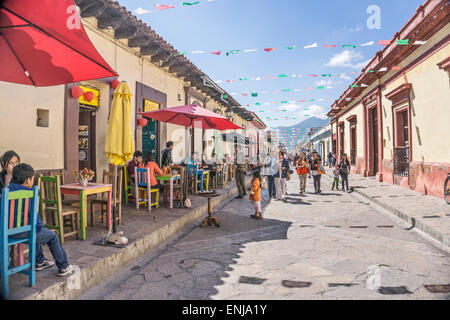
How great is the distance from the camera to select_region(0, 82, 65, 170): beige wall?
4.51 m

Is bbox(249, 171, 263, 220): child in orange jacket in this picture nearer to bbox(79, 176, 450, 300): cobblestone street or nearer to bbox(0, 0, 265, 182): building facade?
bbox(79, 176, 450, 300): cobblestone street

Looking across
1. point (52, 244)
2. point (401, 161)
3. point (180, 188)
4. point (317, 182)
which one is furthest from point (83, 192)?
point (401, 161)

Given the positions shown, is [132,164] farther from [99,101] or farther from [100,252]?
[100,252]

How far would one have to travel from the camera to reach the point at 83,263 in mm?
3191

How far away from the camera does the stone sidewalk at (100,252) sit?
266 centimetres

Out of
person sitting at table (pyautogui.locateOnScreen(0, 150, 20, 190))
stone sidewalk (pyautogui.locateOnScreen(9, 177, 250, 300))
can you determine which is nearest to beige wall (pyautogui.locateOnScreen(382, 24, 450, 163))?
stone sidewalk (pyautogui.locateOnScreen(9, 177, 250, 300))

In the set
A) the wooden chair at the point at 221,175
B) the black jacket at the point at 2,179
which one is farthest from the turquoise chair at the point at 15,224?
the wooden chair at the point at 221,175

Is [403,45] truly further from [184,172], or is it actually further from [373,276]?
[373,276]

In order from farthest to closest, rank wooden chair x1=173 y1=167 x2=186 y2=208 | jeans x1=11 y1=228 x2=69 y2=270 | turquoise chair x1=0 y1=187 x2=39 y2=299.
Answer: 1. wooden chair x1=173 y1=167 x2=186 y2=208
2. jeans x1=11 y1=228 x2=69 y2=270
3. turquoise chair x1=0 y1=187 x2=39 y2=299

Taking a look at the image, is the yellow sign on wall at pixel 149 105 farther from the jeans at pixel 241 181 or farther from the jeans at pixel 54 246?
the jeans at pixel 54 246

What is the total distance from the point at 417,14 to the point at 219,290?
1027 centimetres

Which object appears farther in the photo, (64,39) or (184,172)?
(184,172)

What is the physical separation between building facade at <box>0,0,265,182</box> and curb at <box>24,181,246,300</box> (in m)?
2.35

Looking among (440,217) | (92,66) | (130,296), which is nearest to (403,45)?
(440,217)
